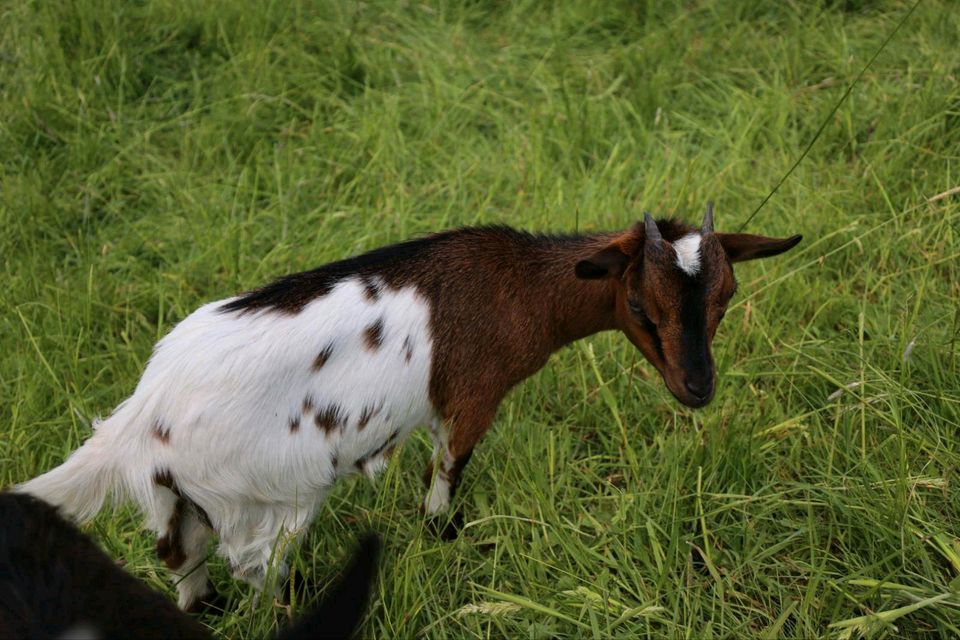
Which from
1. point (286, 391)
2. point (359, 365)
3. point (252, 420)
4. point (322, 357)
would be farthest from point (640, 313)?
point (252, 420)

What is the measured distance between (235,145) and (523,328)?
2677mm

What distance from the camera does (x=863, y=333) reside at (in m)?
3.94

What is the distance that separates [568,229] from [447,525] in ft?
5.77

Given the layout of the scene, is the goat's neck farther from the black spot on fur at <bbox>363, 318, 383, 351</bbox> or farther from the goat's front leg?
the black spot on fur at <bbox>363, 318, 383, 351</bbox>

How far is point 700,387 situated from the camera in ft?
9.32

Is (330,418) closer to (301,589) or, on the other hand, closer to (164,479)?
(164,479)

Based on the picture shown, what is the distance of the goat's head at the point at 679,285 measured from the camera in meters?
2.84

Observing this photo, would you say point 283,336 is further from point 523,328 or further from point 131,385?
point 131,385

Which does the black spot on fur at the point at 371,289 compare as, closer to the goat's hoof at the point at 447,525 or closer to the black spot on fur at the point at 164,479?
the black spot on fur at the point at 164,479

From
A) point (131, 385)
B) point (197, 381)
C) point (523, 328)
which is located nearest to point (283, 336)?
point (197, 381)

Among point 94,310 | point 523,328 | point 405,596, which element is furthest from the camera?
point 94,310

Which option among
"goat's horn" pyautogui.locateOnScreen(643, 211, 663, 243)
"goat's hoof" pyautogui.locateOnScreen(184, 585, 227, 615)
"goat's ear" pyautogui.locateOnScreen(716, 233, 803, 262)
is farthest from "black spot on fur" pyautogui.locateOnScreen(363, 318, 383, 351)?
"goat's ear" pyautogui.locateOnScreen(716, 233, 803, 262)

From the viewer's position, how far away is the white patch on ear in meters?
2.83

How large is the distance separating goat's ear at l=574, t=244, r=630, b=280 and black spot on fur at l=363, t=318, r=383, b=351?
663 millimetres
